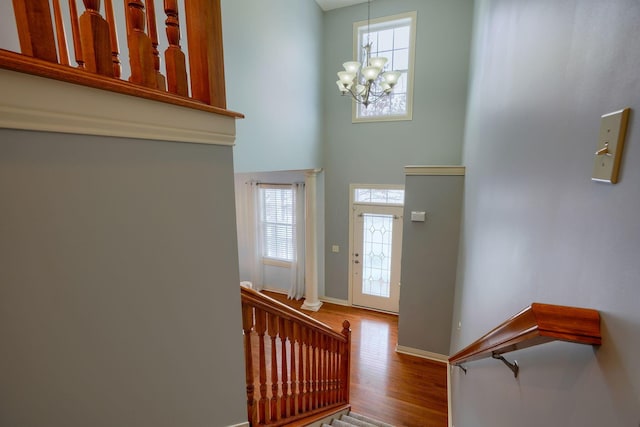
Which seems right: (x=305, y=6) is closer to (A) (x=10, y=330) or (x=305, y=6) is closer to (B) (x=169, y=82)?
(B) (x=169, y=82)

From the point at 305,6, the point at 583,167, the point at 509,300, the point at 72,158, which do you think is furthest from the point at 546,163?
the point at 305,6

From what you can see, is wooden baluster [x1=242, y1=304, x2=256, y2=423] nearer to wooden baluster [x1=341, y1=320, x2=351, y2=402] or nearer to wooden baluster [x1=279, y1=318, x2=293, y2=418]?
wooden baluster [x1=279, y1=318, x2=293, y2=418]

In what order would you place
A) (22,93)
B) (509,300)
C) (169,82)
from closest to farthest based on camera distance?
(22,93) → (169,82) → (509,300)

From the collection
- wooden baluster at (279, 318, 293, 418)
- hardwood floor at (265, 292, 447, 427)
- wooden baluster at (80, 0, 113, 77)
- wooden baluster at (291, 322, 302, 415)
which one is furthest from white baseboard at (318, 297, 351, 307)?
wooden baluster at (80, 0, 113, 77)

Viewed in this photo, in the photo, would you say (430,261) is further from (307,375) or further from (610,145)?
(610,145)

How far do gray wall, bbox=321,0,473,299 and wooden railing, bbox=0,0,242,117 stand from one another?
4233mm

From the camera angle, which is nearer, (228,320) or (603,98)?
(603,98)

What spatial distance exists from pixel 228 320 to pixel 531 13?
70.1 inches

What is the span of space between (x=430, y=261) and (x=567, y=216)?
3.14 meters

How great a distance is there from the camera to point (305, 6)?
4.26m

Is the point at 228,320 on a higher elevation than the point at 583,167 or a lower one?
lower

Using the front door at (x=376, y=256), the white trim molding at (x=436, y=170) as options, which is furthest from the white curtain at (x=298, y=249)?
the white trim molding at (x=436, y=170)

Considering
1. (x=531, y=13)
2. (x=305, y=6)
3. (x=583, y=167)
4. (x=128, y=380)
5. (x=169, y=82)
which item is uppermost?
(x=305, y=6)

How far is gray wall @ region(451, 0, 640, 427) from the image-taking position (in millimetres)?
521
